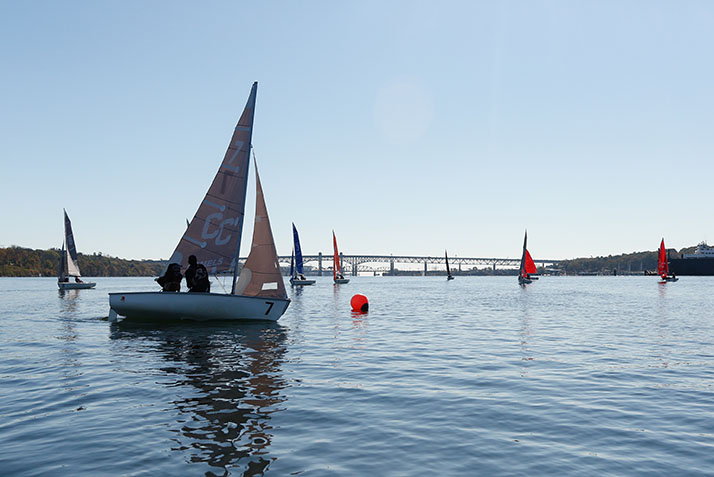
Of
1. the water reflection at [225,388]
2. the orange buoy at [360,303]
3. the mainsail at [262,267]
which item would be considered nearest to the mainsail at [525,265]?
the orange buoy at [360,303]

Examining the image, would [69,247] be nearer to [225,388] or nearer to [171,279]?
[171,279]

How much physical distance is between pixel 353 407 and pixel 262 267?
46.9 feet

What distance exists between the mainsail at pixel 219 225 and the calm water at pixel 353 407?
15.0 ft

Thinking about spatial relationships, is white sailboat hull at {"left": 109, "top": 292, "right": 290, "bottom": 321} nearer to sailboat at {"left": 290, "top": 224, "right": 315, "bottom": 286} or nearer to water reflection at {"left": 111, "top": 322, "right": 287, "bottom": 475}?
water reflection at {"left": 111, "top": 322, "right": 287, "bottom": 475}

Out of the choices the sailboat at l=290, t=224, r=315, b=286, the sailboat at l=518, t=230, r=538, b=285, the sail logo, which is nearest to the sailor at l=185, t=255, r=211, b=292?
the sail logo

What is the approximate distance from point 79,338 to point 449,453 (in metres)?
17.6

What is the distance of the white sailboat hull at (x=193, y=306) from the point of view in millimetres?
21031

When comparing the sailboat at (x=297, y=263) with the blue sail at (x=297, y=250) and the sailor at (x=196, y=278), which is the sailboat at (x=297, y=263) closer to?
the blue sail at (x=297, y=250)

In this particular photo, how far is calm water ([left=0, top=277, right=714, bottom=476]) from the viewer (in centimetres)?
658

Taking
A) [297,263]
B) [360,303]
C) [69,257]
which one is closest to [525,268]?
[297,263]

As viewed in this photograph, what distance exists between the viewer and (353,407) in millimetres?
9438

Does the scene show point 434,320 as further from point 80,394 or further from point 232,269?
point 80,394

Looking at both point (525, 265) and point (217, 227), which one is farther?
point (525, 265)

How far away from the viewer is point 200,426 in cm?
803
